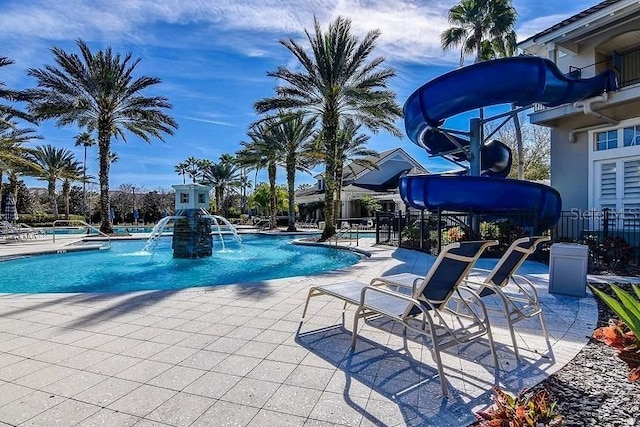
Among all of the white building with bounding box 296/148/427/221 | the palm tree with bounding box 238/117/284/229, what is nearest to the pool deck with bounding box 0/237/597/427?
the palm tree with bounding box 238/117/284/229

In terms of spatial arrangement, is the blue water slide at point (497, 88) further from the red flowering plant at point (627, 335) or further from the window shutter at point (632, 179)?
the red flowering plant at point (627, 335)

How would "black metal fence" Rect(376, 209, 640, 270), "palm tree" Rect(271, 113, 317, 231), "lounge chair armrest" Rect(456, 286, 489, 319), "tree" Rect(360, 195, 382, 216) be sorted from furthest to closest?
"tree" Rect(360, 195, 382, 216) < "palm tree" Rect(271, 113, 317, 231) < "black metal fence" Rect(376, 209, 640, 270) < "lounge chair armrest" Rect(456, 286, 489, 319)

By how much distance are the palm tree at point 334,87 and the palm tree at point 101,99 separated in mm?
8985

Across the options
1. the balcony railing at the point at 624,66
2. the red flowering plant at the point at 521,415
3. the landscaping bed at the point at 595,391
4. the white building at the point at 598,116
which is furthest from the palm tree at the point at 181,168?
the red flowering plant at the point at 521,415

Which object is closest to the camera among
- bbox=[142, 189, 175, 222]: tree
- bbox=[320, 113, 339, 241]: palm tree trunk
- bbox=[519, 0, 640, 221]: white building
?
bbox=[519, 0, 640, 221]: white building

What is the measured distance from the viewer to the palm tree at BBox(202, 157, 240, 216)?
5003cm

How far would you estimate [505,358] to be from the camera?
12.4 ft

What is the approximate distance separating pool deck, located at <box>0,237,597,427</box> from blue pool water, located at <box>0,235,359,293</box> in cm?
316

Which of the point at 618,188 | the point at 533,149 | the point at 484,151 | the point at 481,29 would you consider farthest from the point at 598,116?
the point at 533,149

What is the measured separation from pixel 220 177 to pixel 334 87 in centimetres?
3566

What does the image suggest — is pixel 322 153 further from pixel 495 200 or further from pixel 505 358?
pixel 505 358

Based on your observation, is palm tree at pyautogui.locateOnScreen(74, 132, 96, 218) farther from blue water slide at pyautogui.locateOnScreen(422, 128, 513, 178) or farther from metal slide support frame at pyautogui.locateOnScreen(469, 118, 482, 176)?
metal slide support frame at pyautogui.locateOnScreen(469, 118, 482, 176)

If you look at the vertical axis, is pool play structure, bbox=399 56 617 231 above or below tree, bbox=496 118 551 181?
below

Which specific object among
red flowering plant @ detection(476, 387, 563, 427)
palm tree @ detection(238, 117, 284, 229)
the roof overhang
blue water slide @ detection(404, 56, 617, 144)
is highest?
the roof overhang
